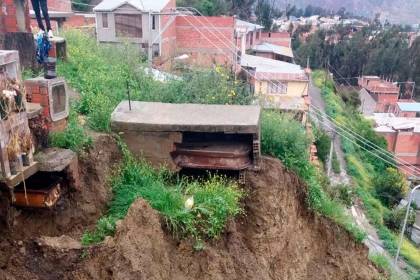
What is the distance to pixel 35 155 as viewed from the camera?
4566mm

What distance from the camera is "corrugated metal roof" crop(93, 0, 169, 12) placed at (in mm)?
19297

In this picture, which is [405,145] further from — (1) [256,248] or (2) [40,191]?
(2) [40,191]

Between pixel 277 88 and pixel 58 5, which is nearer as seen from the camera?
pixel 58 5


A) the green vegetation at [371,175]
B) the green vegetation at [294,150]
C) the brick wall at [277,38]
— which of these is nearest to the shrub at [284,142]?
the green vegetation at [294,150]

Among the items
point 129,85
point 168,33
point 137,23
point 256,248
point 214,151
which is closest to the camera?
point 256,248

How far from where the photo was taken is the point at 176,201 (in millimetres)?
5062

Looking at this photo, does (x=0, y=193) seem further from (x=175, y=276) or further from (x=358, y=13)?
(x=358, y=13)

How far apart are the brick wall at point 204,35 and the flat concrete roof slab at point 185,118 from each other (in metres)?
14.8

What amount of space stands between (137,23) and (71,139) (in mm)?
15717

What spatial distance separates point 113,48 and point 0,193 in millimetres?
6898

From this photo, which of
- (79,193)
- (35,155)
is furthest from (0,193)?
(79,193)

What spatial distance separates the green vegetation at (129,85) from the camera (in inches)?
272

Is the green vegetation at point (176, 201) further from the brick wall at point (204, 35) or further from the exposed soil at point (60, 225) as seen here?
the brick wall at point (204, 35)

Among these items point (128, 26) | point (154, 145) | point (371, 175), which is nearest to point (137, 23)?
point (128, 26)
